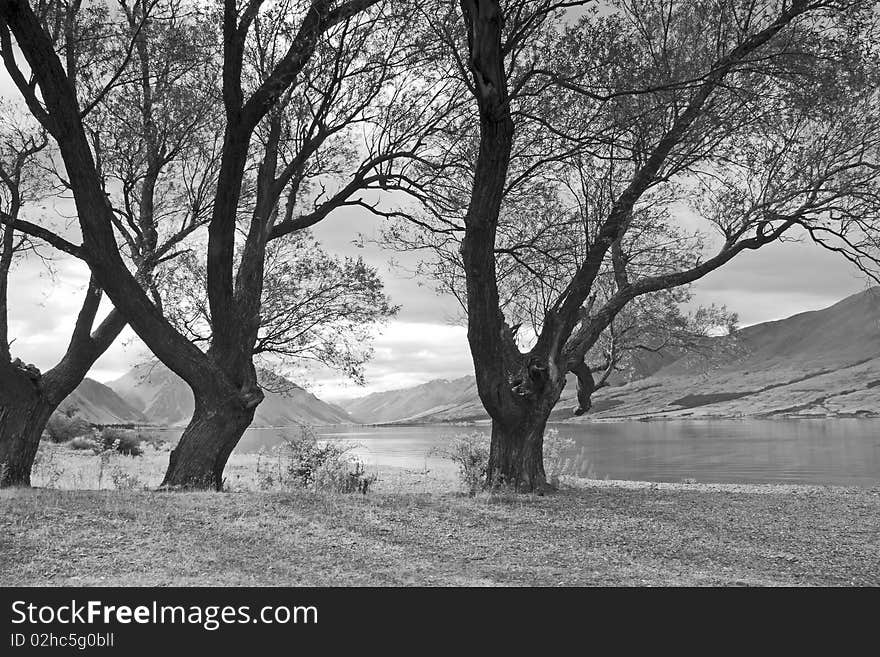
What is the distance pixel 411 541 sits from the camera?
8.01m

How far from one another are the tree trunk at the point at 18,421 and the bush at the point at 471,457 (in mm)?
9312

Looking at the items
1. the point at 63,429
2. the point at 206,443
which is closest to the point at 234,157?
the point at 206,443

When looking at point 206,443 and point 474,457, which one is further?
point 474,457

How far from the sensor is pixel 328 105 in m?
14.2

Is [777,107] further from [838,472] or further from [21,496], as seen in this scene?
[838,472]

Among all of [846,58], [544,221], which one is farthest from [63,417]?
[846,58]

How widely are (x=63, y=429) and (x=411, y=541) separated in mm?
40463

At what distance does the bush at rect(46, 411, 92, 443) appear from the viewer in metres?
39.7

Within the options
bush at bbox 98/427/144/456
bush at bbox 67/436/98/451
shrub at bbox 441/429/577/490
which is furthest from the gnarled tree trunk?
bush at bbox 67/436/98/451

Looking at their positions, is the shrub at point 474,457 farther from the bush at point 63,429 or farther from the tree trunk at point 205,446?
the bush at point 63,429

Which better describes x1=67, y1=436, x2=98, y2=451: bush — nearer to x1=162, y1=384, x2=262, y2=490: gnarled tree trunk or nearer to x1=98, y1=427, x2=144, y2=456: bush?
x1=98, y1=427, x2=144, y2=456: bush

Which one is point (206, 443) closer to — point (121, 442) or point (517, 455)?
point (517, 455)

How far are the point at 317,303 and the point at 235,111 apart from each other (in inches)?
306

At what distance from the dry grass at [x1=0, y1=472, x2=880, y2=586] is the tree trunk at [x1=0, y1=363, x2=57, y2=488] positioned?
242 cm
